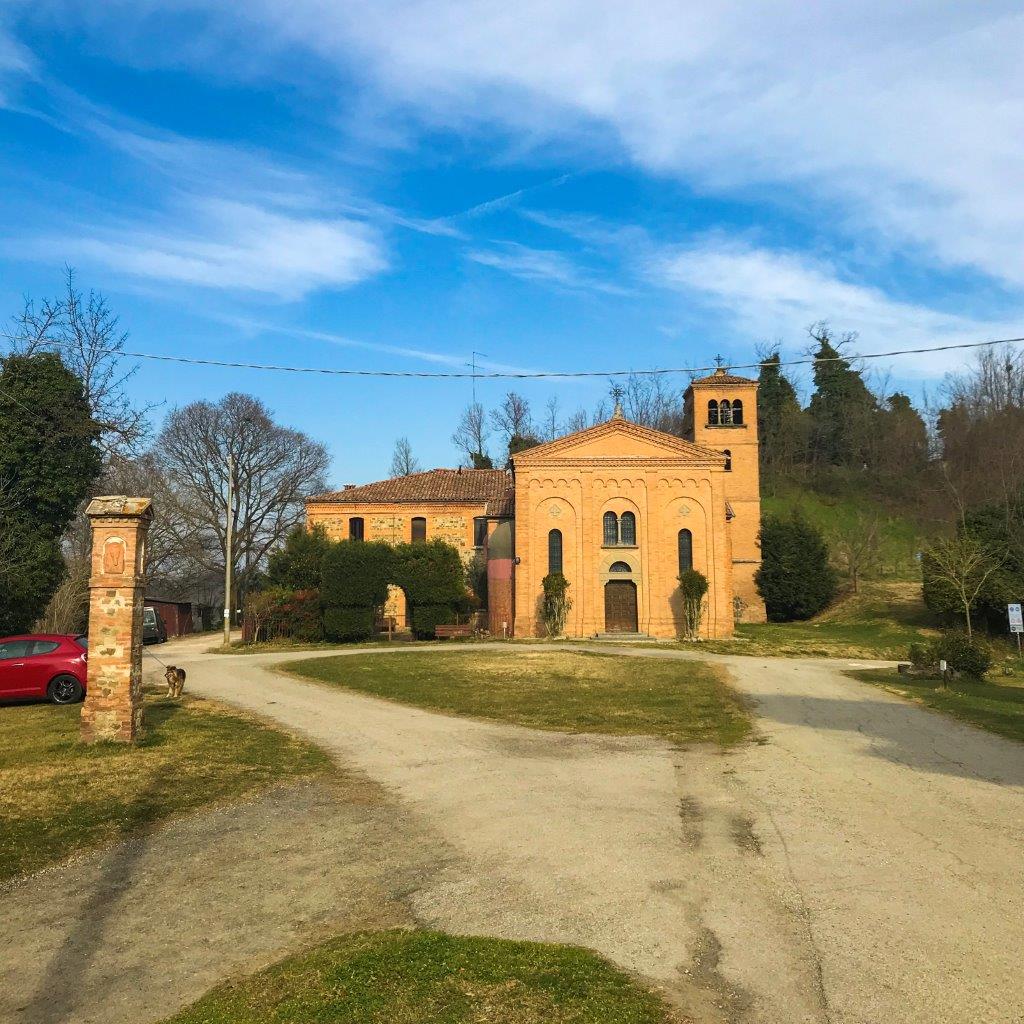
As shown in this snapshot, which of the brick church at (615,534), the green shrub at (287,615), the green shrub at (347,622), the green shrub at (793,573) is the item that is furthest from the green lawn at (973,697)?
the green shrub at (793,573)

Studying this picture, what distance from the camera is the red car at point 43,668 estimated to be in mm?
14656

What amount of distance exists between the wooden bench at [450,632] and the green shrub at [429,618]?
0.35 m

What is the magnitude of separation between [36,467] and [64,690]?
13.3m

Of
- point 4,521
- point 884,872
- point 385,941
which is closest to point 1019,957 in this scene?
point 884,872

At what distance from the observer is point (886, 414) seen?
72.6 m

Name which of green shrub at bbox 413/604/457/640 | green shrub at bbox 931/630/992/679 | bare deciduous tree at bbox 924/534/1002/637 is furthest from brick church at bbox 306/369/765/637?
Answer: green shrub at bbox 931/630/992/679

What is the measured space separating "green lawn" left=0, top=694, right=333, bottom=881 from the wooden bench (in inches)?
774

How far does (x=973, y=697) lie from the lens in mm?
16453

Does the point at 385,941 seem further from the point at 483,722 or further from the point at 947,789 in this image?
the point at 483,722

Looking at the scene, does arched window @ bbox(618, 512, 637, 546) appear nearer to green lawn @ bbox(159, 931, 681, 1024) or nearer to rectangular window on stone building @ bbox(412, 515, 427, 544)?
rectangular window on stone building @ bbox(412, 515, 427, 544)

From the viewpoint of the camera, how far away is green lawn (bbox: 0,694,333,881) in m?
6.95

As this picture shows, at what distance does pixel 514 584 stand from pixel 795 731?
79.0 feet

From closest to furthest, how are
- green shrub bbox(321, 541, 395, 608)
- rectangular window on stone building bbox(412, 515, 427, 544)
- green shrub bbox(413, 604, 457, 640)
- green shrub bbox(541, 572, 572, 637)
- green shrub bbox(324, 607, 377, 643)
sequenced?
green shrub bbox(321, 541, 395, 608), green shrub bbox(324, 607, 377, 643), green shrub bbox(413, 604, 457, 640), green shrub bbox(541, 572, 572, 637), rectangular window on stone building bbox(412, 515, 427, 544)

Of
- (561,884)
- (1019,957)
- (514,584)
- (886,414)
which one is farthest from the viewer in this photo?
(886,414)
